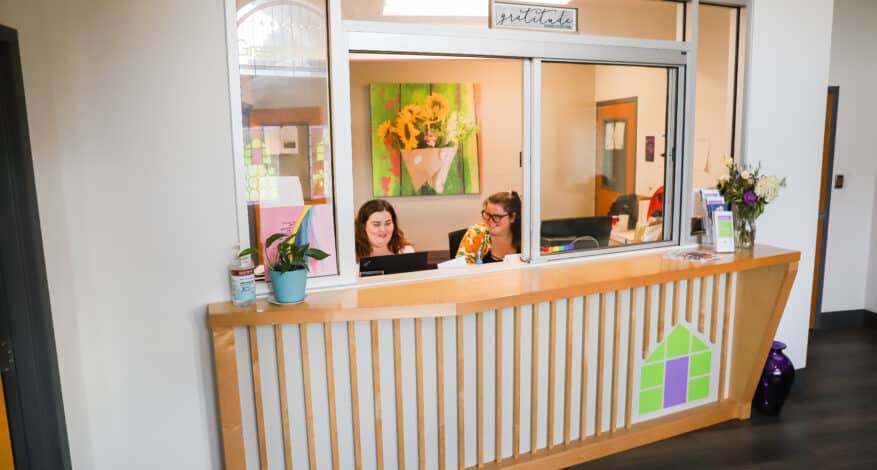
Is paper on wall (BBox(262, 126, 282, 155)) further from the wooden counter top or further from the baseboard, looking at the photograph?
the baseboard

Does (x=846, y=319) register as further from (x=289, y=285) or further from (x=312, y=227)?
(x=289, y=285)

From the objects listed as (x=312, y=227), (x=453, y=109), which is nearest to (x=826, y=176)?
(x=453, y=109)

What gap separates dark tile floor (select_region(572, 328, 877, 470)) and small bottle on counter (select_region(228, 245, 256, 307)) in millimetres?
1708

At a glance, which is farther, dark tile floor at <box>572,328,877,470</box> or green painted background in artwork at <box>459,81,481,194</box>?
green painted background in artwork at <box>459,81,481,194</box>

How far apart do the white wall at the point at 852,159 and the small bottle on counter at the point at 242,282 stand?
4.24 m

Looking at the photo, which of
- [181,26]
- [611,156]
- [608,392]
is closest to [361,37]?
[181,26]

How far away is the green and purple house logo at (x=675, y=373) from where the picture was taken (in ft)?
9.84

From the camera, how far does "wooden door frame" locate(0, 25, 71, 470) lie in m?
1.72

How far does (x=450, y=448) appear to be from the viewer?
2.61m

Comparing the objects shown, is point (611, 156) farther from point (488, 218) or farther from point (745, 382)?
point (745, 382)

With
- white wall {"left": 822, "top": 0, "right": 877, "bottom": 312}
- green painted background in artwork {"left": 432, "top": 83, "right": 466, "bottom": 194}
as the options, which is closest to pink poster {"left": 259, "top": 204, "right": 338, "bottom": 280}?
green painted background in artwork {"left": 432, "top": 83, "right": 466, "bottom": 194}

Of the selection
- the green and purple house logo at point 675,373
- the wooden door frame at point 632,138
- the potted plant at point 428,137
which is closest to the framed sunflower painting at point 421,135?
the potted plant at point 428,137

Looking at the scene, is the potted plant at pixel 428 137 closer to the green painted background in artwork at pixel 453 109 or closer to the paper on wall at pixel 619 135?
the green painted background in artwork at pixel 453 109

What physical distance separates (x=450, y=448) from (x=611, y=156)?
73.2 inches
